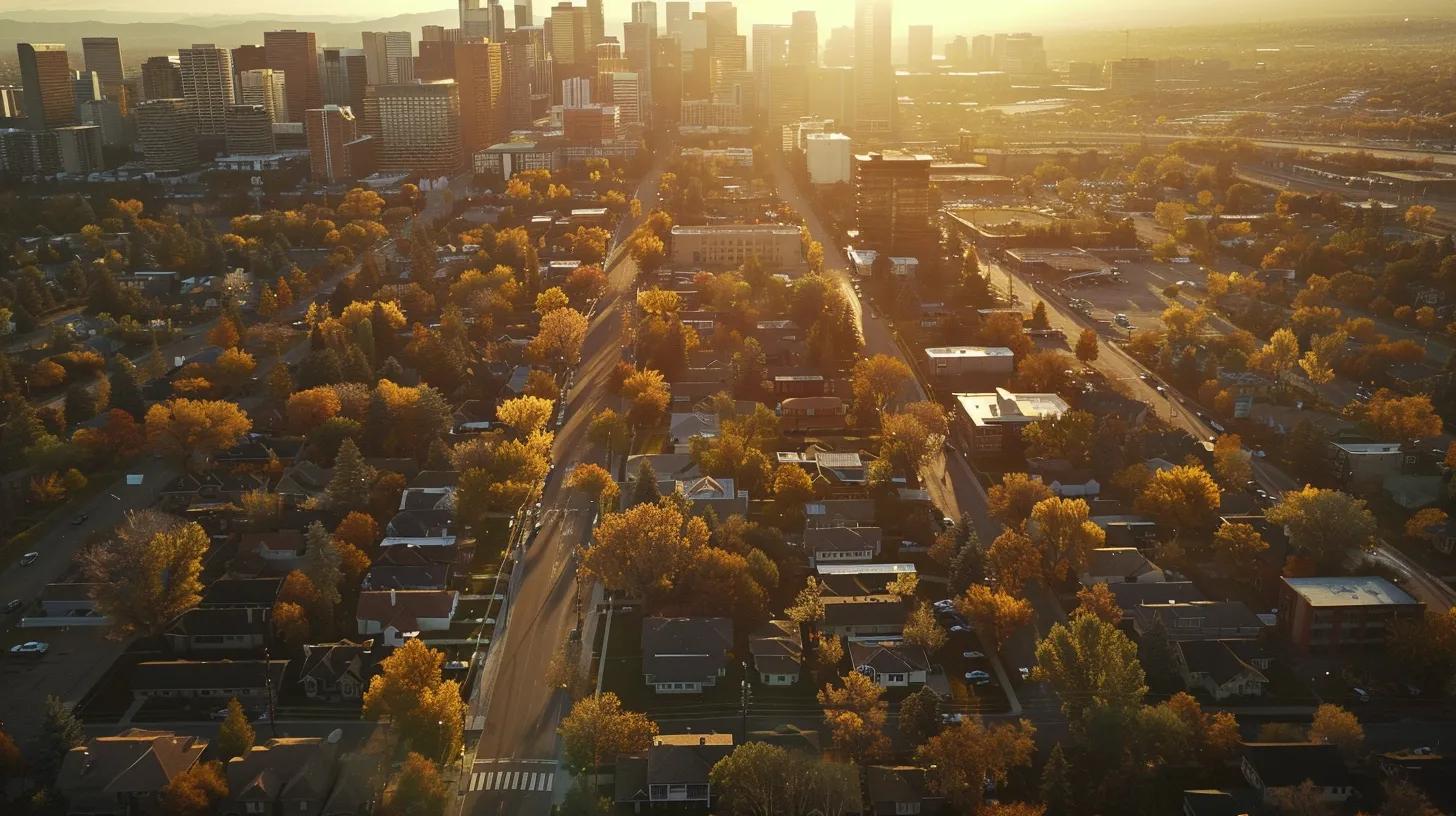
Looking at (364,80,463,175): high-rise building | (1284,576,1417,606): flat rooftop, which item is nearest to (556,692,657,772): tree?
(1284,576,1417,606): flat rooftop

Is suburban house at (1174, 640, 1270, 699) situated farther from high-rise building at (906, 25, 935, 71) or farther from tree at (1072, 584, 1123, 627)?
high-rise building at (906, 25, 935, 71)

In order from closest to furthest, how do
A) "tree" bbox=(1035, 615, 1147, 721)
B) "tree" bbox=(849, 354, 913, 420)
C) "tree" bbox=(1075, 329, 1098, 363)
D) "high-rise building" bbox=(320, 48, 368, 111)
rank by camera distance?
"tree" bbox=(1035, 615, 1147, 721) → "tree" bbox=(849, 354, 913, 420) → "tree" bbox=(1075, 329, 1098, 363) → "high-rise building" bbox=(320, 48, 368, 111)

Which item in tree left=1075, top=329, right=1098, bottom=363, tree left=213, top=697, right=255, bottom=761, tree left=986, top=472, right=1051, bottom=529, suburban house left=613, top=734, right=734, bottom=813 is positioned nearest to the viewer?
suburban house left=613, top=734, right=734, bottom=813

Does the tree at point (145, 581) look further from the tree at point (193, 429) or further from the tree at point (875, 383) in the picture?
the tree at point (875, 383)

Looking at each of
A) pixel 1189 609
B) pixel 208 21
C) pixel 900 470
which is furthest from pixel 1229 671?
pixel 208 21

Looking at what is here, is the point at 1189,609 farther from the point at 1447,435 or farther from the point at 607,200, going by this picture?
the point at 607,200

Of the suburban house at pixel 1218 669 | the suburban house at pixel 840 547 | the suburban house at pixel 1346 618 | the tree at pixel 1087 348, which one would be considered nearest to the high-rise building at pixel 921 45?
the tree at pixel 1087 348
